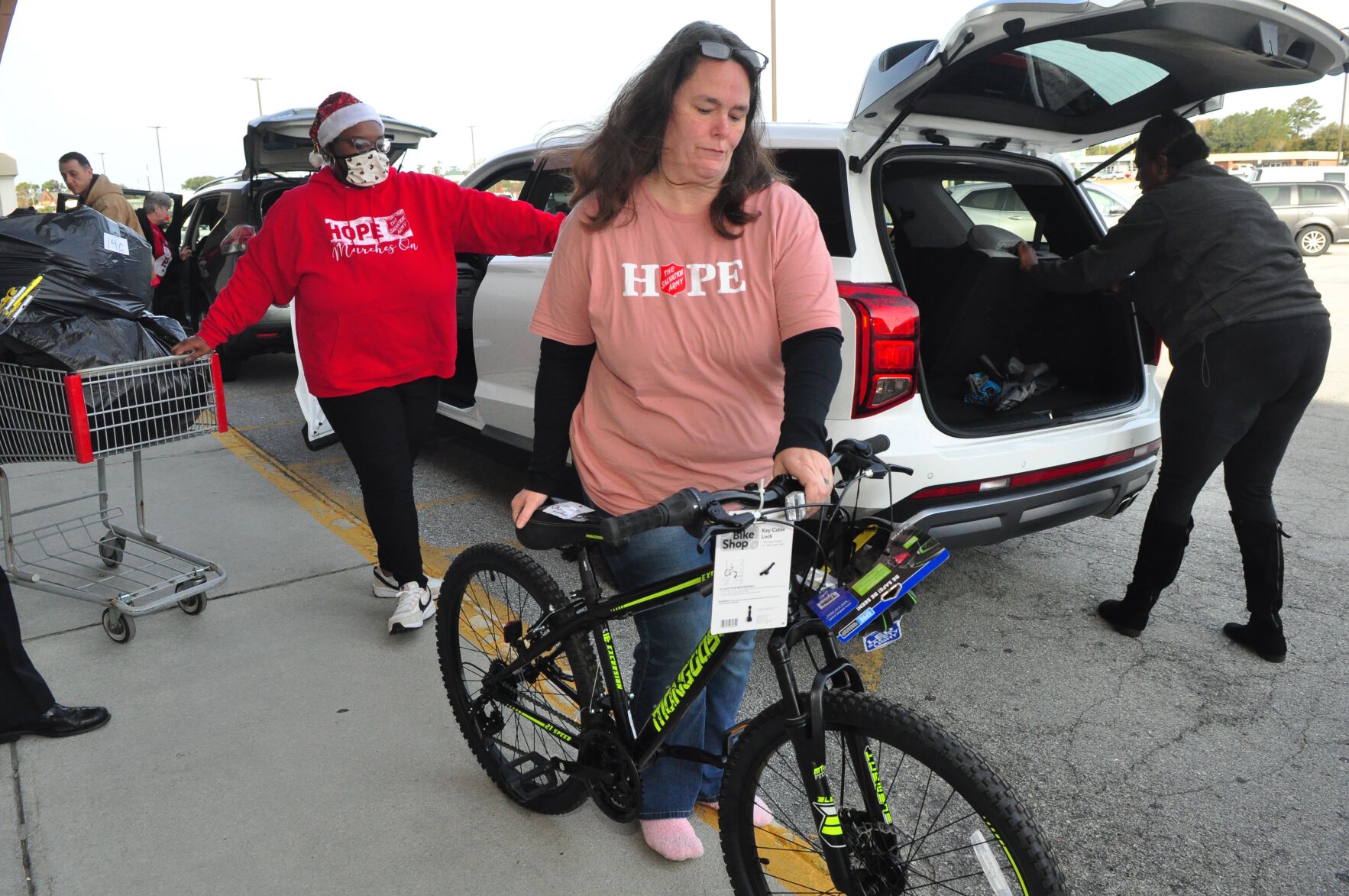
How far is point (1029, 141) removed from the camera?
3.54m

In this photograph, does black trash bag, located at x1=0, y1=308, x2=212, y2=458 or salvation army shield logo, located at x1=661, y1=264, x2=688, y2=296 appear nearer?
salvation army shield logo, located at x1=661, y1=264, x2=688, y2=296

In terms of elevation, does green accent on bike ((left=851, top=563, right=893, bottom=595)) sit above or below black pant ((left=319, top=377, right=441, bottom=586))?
above

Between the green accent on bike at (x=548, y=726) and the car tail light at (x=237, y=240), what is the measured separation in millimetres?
6158

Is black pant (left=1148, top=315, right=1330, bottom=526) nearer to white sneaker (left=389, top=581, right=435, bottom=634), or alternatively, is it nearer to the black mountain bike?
the black mountain bike

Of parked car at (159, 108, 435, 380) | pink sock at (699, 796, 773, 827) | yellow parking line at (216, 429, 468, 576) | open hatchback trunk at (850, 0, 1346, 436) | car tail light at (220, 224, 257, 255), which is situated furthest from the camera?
car tail light at (220, 224, 257, 255)

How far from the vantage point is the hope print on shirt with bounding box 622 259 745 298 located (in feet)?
6.32

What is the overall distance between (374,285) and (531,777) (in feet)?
5.66

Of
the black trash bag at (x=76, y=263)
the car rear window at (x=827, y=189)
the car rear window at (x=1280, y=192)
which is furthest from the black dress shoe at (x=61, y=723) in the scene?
the car rear window at (x=1280, y=192)

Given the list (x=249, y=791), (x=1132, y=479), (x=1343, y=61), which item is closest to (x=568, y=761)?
(x=249, y=791)

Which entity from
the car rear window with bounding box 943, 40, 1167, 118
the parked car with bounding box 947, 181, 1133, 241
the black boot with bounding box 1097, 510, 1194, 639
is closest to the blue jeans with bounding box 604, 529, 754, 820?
the car rear window with bounding box 943, 40, 1167, 118

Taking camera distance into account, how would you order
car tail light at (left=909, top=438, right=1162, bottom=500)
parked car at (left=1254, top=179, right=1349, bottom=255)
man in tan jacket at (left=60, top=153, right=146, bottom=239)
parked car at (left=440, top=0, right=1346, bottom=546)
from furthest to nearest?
parked car at (left=1254, top=179, right=1349, bottom=255)
man in tan jacket at (left=60, top=153, right=146, bottom=239)
car tail light at (left=909, top=438, right=1162, bottom=500)
parked car at (left=440, top=0, right=1346, bottom=546)

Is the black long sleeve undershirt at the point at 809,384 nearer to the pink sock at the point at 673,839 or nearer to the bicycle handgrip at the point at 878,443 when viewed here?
the bicycle handgrip at the point at 878,443

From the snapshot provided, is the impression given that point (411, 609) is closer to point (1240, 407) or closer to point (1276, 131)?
point (1240, 407)

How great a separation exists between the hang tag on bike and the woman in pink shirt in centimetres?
21
